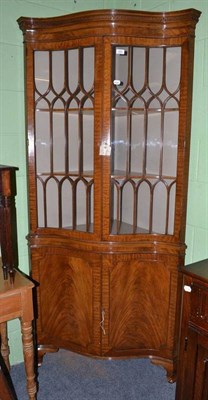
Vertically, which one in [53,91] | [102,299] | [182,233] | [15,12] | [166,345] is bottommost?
[166,345]

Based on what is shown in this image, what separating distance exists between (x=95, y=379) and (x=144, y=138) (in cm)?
152

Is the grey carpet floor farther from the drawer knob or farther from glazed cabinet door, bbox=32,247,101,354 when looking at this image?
the drawer knob

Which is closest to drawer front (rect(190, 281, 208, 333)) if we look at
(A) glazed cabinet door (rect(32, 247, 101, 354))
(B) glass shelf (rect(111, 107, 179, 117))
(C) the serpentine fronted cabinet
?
(C) the serpentine fronted cabinet

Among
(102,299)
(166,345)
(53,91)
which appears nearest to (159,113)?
(53,91)

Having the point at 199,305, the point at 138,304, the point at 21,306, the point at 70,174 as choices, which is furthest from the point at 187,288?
the point at 70,174

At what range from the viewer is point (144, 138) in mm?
1953

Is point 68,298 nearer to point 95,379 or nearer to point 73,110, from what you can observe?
point 95,379

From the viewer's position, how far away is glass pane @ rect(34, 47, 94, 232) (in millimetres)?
1889

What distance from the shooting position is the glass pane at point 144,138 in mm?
1845

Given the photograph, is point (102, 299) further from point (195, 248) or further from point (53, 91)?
point (53, 91)

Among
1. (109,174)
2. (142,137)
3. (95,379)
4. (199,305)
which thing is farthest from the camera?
(95,379)

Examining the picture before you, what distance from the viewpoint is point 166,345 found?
2.05 m

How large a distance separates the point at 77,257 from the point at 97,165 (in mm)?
570

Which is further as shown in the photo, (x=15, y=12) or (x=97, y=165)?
(x=15, y=12)
